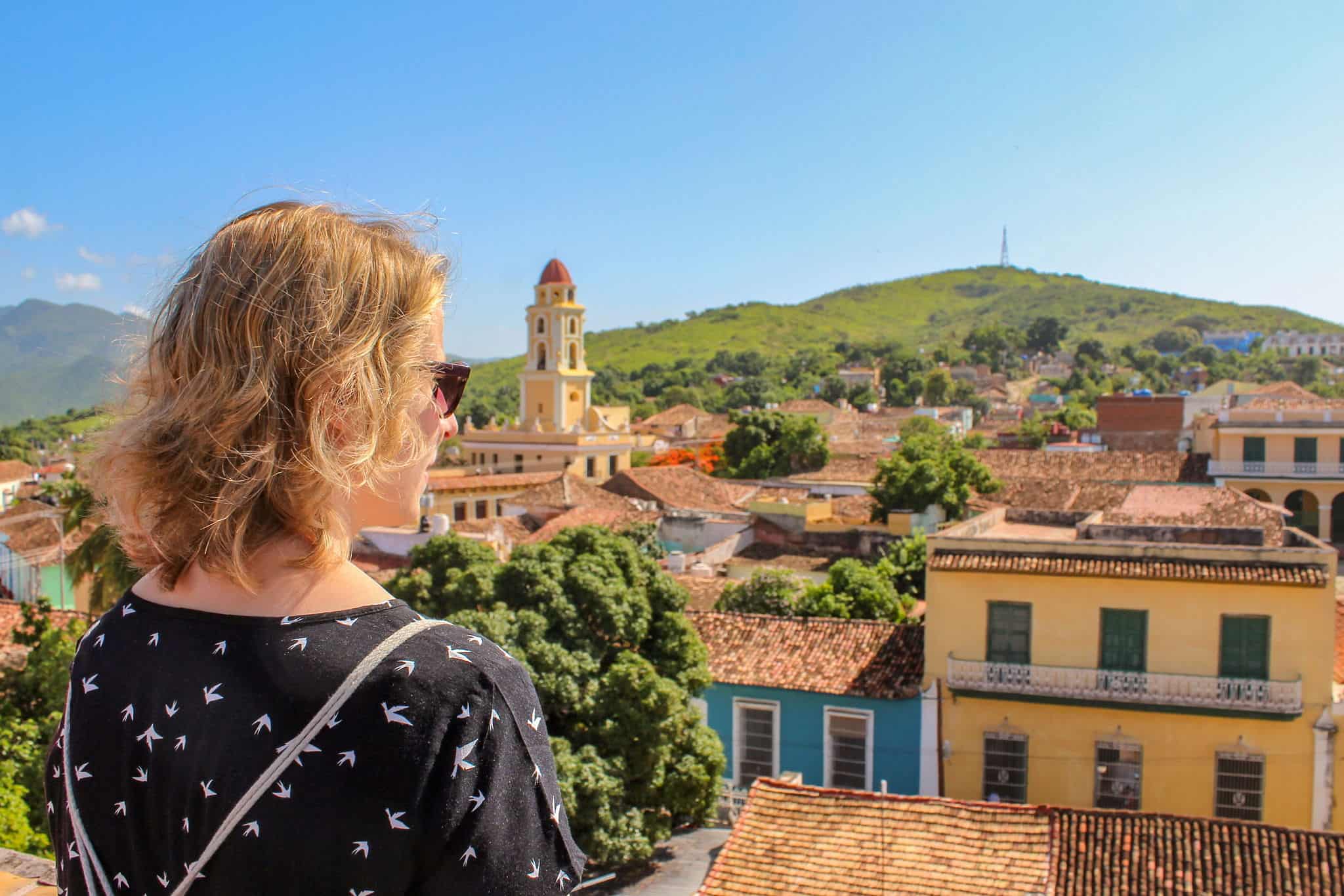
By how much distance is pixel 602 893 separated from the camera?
9906mm

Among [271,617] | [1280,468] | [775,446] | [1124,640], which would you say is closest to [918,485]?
[1124,640]

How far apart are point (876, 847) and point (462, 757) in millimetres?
8577

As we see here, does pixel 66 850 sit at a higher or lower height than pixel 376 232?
lower

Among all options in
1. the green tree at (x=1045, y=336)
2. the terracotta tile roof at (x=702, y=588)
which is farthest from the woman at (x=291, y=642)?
the green tree at (x=1045, y=336)

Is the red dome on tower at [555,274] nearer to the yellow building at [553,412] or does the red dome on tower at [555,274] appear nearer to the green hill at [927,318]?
the yellow building at [553,412]

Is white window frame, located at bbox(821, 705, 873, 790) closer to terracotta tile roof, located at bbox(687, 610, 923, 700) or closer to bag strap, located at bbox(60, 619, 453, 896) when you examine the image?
terracotta tile roof, located at bbox(687, 610, 923, 700)

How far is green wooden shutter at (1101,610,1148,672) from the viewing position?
1271 cm

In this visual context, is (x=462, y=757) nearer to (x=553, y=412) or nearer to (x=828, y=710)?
(x=828, y=710)

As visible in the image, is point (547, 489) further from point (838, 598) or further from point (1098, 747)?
point (1098, 747)

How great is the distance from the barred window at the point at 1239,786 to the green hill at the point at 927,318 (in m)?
110

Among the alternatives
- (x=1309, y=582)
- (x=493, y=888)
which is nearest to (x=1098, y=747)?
(x=1309, y=582)

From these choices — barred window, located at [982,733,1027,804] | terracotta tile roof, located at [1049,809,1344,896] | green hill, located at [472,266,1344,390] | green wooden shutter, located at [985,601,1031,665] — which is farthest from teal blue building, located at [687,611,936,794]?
green hill, located at [472,266,1344,390]

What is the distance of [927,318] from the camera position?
175m

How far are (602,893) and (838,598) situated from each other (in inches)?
298
